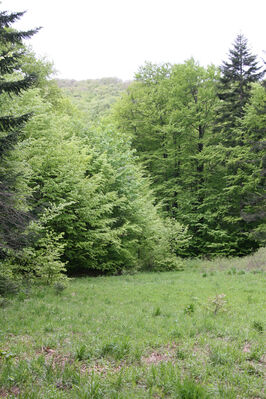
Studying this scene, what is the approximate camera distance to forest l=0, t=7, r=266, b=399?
449 centimetres

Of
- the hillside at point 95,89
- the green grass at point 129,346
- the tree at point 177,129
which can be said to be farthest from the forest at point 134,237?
the hillside at point 95,89

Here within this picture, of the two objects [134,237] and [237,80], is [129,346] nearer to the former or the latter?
[134,237]

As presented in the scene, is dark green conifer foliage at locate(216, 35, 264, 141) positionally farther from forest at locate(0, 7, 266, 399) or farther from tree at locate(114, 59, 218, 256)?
tree at locate(114, 59, 218, 256)

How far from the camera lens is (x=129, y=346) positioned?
17.2 feet

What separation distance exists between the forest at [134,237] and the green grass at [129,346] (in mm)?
30

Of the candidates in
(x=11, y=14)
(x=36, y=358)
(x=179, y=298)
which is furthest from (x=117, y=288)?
(x=11, y=14)

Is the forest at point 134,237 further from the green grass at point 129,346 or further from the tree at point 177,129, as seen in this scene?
the tree at point 177,129

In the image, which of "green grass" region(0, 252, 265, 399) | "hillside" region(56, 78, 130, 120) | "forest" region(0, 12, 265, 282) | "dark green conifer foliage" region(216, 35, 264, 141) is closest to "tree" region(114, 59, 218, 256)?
"forest" region(0, 12, 265, 282)

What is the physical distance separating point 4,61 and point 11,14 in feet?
4.06

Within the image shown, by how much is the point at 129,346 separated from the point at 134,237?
14.1 meters

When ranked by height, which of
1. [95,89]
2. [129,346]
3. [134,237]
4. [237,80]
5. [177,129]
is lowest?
[134,237]

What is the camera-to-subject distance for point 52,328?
6340 mm

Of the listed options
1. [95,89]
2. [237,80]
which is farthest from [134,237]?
[95,89]

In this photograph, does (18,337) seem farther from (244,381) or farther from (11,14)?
(11,14)
